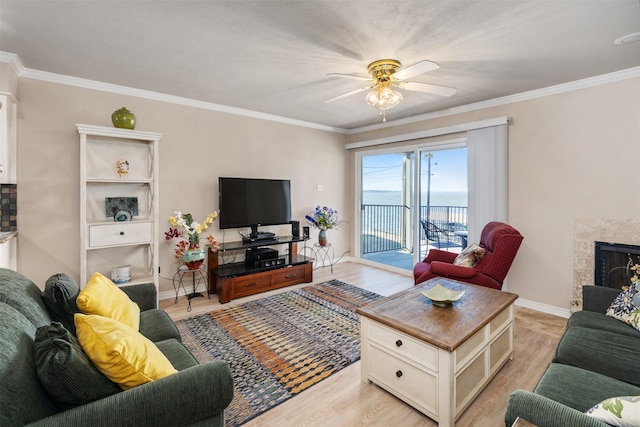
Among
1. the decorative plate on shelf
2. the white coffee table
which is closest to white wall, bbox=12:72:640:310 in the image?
the decorative plate on shelf

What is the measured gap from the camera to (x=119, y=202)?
3375 millimetres

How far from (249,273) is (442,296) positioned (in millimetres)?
2398

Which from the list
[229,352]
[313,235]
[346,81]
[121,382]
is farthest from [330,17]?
[313,235]

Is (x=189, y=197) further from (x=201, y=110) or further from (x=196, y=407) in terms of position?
(x=196, y=407)

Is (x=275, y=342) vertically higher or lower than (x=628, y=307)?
lower

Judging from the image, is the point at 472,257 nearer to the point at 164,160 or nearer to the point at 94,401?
the point at 94,401

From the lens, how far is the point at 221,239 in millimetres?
4121

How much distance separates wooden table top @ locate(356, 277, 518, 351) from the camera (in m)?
1.70

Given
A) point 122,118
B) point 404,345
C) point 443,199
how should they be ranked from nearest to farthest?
point 404,345, point 122,118, point 443,199

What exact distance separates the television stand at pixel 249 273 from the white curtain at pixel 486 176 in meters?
2.32

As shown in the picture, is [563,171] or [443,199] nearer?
[563,171]

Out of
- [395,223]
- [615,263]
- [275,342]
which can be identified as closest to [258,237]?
[275,342]

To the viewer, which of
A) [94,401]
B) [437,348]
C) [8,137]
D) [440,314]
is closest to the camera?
[94,401]

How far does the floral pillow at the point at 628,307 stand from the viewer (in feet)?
6.05
